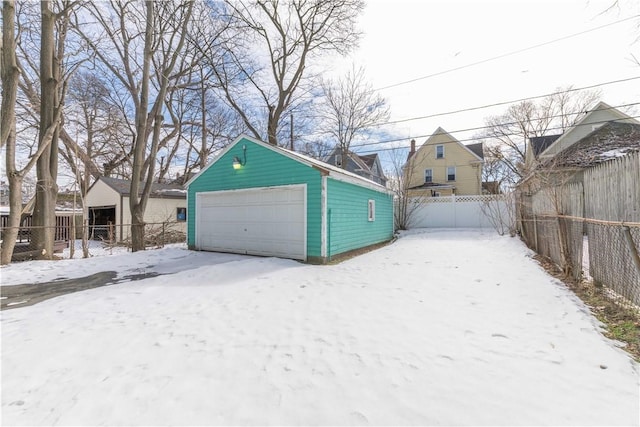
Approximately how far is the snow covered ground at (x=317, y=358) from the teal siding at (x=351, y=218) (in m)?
2.80

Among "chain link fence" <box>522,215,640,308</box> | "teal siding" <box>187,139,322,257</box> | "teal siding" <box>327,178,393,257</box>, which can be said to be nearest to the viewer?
"chain link fence" <box>522,215,640,308</box>

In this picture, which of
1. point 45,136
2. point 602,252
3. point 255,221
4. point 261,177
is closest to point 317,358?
point 602,252

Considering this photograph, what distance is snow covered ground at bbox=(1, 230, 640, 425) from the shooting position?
1947 millimetres

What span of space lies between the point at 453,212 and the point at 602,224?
12455 millimetres

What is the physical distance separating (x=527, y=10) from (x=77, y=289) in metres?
12.8

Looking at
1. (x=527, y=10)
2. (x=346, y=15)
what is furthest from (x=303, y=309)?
(x=346, y=15)

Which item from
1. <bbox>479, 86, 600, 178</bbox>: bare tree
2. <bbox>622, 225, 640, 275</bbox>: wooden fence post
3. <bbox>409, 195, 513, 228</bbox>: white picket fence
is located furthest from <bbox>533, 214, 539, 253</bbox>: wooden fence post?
<bbox>479, 86, 600, 178</bbox>: bare tree

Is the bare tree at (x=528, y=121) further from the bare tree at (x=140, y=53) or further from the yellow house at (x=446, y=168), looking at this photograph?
the bare tree at (x=140, y=53)

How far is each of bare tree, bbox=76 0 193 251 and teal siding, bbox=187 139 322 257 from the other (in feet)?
7.22

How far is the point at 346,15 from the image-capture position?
1419 cm

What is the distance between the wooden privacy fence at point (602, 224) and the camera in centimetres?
334

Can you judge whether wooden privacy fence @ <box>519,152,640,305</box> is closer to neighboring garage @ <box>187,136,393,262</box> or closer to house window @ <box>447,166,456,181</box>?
neighboring garage @ <box>187,136,393,262</box>

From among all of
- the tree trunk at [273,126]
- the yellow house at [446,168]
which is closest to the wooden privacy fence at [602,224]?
the tree trunk at [273,126]

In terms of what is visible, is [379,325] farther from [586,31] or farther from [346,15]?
[346,15]
